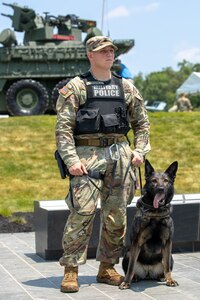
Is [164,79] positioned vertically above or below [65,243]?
above

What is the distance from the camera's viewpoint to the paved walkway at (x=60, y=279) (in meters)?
5.79

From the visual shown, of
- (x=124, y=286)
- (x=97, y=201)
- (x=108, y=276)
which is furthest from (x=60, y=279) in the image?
(x=97, y=201)

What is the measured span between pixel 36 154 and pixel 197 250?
7.36 m

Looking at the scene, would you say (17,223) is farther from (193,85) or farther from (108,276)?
(193,85)

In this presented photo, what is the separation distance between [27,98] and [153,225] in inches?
727

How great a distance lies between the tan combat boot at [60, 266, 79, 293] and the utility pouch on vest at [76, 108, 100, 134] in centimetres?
114

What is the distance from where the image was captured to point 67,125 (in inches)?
232

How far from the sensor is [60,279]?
21.4 ft

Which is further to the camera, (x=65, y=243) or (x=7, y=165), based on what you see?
(x=7, y=165)

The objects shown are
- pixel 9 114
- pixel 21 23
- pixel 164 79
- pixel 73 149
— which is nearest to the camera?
pixel 73 149

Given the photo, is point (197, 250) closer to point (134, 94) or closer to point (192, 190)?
point (134, 94)

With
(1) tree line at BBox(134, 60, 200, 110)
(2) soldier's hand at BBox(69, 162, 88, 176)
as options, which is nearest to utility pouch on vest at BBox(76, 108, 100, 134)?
(2) soldier's hand at BBox(69, 162, 88, 176)

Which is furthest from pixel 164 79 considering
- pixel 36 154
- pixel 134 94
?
pixel 134 94

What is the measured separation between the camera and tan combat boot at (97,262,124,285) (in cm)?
617
